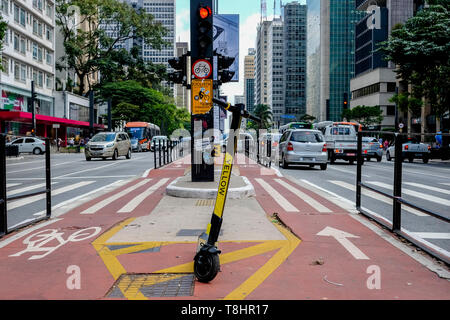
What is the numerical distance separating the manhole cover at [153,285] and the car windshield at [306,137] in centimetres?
1594

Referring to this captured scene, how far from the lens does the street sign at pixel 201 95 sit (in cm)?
1077

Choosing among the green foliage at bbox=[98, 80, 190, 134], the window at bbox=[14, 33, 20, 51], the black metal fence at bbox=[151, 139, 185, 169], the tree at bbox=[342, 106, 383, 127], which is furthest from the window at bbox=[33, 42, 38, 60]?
the tree at bbox=[342, 106, 383, 127]

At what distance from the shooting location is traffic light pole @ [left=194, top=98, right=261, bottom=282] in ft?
13.1

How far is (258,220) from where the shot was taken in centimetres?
701

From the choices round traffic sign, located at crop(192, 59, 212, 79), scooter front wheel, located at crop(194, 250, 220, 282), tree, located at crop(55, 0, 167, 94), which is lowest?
scooter front wheel, located at crop(194, 250, 220, 282)

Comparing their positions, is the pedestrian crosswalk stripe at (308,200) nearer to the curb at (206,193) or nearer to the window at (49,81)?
the curb at (206,193)

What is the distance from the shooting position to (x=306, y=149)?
19422 mm

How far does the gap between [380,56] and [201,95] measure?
240 ft

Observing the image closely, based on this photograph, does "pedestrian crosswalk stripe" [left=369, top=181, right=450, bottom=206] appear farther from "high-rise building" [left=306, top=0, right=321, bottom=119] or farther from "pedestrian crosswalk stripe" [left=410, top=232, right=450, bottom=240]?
"high-rise building" [left=306, top=0, right=321, bottom=119]

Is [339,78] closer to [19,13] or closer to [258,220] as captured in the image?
[19,13]

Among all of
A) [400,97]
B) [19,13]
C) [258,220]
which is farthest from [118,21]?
[258,220]

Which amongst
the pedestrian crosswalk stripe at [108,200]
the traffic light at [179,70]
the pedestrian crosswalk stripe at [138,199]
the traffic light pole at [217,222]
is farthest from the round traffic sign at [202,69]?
the traffic light pole at [217,222]

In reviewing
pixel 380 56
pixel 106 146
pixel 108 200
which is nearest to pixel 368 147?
pixel 108 200

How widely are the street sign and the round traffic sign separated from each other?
131 mm
